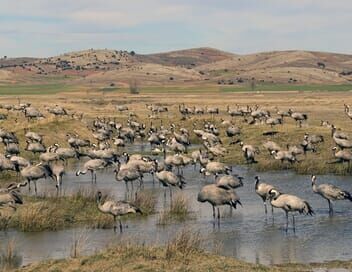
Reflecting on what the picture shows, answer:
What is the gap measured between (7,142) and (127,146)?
11106 mm

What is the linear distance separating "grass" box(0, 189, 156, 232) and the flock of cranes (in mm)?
520

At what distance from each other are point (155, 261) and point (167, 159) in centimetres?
1916

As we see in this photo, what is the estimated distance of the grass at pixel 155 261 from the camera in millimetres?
15828

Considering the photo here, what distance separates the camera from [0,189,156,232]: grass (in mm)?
22172

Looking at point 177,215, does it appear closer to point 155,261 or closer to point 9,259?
point 9,259

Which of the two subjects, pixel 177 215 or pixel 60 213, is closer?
pixel 60 213

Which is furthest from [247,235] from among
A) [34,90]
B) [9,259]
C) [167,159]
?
[34,90]

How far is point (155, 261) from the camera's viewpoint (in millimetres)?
16125

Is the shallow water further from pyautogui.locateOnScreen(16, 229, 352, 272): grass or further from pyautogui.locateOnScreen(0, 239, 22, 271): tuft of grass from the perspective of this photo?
pyautogui.locateOnScreen(16, 229, 352, 272): grass

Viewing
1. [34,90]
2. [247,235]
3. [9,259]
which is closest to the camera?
[9,259]

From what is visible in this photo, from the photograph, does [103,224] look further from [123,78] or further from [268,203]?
[123,78]

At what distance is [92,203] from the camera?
25.6 m

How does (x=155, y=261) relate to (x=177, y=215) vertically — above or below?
above

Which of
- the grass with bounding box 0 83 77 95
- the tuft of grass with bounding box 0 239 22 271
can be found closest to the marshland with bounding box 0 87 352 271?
the tuft of grass with bounding box 0 239 22 271
